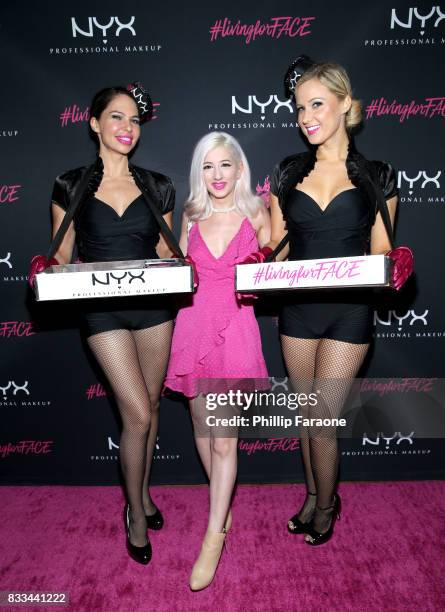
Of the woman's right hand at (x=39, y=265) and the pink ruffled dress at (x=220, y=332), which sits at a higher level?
the woman's right hand at (x=39, y=265)

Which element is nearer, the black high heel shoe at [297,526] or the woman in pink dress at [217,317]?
the woman in pink dress at [217,317]

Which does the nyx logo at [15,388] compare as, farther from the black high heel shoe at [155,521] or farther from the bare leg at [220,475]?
the bare leg at [220,475]

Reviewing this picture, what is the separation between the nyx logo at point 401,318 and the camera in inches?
106

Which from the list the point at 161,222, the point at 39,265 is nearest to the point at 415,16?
the point at 161,222

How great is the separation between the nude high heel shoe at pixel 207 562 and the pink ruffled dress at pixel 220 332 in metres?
0.66

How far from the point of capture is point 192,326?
7.06 feet

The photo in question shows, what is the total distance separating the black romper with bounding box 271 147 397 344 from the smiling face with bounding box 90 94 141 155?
732 millimetres

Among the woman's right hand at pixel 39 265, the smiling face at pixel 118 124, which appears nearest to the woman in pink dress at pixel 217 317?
the smiling face at pixel 118 124

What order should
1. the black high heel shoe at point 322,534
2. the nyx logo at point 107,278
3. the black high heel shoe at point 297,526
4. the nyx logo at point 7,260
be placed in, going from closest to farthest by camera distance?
the nyx logo at point 107,278 → the black high heel shoe at point 322,534 → the black high heel shoe at point 297,526 → the nyx logo at point 7,260

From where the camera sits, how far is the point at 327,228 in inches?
79.3

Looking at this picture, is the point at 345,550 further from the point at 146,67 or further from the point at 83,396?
the point at 146,67

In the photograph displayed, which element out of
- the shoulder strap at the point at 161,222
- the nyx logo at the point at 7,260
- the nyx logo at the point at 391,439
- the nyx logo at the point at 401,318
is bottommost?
the nyx logo at the point at 391,439

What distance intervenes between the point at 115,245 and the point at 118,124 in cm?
55

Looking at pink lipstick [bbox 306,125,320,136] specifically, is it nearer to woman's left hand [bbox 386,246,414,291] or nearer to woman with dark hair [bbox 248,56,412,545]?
woman with dark hair [bbox 248,56,412,545]
